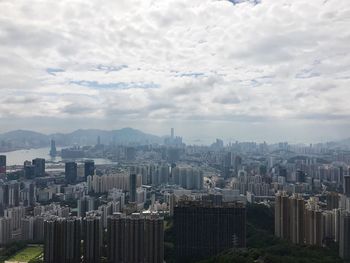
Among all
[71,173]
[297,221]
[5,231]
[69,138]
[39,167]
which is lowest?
[5,231]

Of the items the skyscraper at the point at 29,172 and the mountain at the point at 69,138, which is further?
the mountain at the point at 69,138

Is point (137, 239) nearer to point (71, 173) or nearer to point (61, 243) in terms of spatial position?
point (61, 243)

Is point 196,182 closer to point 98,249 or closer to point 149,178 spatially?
point 149,178

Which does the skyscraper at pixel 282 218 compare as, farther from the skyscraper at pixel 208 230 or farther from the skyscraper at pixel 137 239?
the skyscraper at pixel 137 239

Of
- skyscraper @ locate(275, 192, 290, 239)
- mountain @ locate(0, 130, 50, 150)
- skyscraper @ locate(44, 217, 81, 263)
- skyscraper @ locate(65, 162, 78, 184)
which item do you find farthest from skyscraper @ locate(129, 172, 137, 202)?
mountain @ locate(0, 130, 50, 150)

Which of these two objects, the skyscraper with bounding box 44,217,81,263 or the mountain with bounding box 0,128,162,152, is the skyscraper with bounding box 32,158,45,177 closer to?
the mountain with bounding box 0,128,162,152

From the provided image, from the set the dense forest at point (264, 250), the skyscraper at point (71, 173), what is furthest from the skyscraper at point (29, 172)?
the dense forest at point (264, 250)

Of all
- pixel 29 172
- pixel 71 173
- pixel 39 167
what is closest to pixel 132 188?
pixel 71 173
